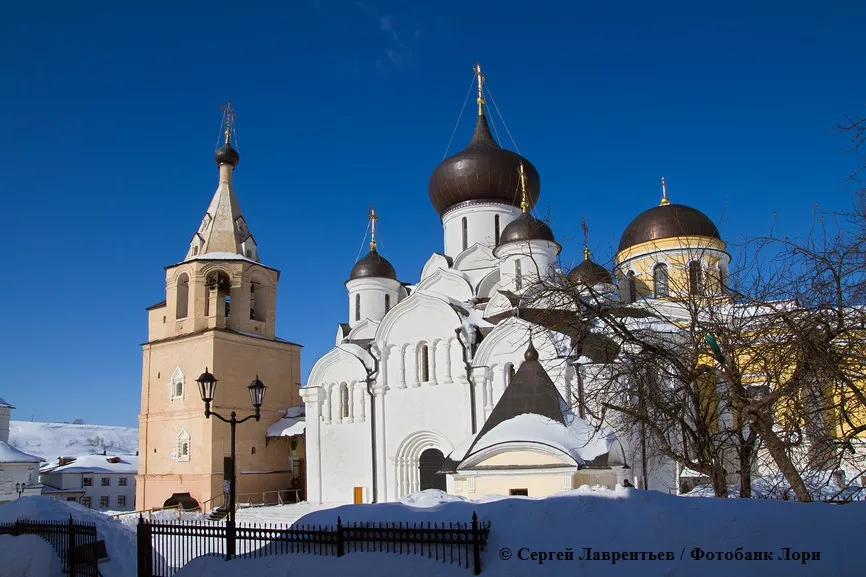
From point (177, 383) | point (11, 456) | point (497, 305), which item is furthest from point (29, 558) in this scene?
point (11, 456)

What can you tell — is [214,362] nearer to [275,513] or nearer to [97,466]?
[275,513]

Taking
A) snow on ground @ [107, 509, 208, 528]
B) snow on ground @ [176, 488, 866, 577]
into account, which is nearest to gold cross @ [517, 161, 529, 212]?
snow on ground @ [107, 509, 208, 528]

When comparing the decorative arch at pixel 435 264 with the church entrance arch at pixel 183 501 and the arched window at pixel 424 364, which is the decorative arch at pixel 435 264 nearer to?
the arched window at pixel 424 364

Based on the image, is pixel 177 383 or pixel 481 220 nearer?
pixel 481 220

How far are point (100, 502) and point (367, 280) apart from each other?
24.8 metres

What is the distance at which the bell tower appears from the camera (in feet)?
94.1

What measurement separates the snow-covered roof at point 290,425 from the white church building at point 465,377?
14.2 feet

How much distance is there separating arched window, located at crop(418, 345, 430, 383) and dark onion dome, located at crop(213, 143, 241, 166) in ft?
49.9

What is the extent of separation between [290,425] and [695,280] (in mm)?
22125

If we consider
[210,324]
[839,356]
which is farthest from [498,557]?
[210,324]

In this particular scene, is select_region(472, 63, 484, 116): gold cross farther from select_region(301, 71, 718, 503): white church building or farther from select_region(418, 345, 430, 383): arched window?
select_region(418, 345, 430, 383): arched window

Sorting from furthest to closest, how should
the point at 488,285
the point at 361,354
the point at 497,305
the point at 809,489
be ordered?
the point at 488,285 < the point at 361,354 < the point at 497,305 < the point at 809,489

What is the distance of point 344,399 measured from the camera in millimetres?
25188

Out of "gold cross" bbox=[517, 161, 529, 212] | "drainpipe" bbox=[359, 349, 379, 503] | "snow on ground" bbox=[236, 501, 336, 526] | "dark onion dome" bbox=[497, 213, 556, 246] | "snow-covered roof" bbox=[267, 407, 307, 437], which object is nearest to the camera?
"snow on ground" bbox=[236, 501, 336, 526]
